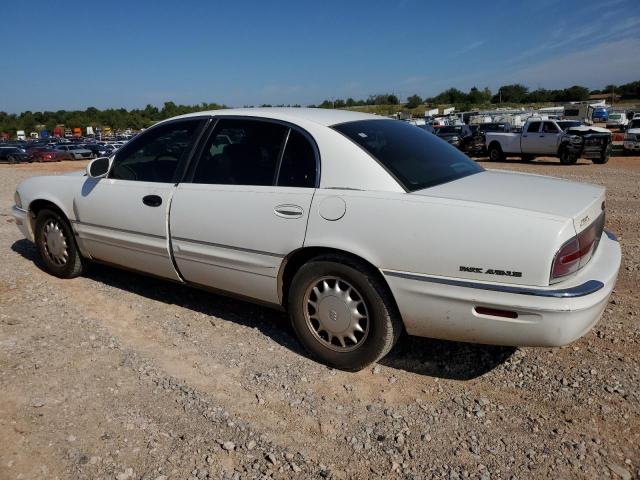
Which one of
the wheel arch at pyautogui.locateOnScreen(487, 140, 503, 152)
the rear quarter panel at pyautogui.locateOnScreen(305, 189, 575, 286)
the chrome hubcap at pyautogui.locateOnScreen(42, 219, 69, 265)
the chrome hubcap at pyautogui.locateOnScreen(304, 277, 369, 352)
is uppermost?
the rear quarter panel at pyautogui.locateOnScreen(305, 189, 575, 286)

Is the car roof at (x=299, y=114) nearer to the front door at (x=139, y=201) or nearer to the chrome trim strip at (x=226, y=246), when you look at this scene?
the front door at (x=139, y=201)

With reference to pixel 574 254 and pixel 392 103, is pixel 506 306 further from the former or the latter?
pixel 392 103

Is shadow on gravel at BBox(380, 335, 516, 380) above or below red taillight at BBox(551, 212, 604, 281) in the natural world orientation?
below

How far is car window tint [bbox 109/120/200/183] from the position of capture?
12.8ft

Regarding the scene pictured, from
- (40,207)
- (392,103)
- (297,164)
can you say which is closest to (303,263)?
(297,164)

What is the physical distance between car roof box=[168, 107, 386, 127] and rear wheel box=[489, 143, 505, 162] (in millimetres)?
20551

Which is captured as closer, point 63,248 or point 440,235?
point 440,235

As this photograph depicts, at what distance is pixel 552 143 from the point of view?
67.9 feet

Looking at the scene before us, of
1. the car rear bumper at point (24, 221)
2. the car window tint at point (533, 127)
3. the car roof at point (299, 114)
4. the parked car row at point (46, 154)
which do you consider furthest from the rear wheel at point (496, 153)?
the parked car row at point (46, 154)

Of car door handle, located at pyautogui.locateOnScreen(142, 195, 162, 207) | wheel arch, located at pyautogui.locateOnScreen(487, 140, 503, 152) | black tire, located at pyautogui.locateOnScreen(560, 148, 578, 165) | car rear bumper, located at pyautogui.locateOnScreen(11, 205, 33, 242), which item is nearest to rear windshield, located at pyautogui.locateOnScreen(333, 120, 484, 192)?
car door handle, located at pyautogui.locateOnScreen(142, 195, 162, 207)

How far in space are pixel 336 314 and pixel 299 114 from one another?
56.4 inches

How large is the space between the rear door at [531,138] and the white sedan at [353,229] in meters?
19.4

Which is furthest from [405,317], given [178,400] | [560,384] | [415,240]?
[178,400]

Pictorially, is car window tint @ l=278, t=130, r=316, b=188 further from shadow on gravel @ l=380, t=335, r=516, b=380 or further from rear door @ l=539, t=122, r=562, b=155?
rear door @ l=539, t=122, r=562, b=155
